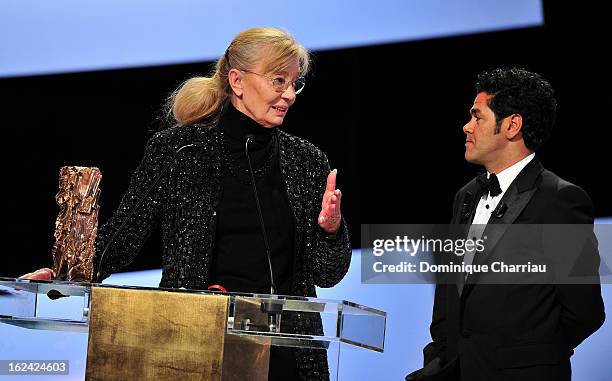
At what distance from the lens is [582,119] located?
3.76 metres

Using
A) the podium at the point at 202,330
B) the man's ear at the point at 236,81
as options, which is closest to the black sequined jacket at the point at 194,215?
the man's ear at the point at 236,81

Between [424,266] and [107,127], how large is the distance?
1425 millimetres

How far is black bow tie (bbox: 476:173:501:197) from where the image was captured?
3025 millimetres

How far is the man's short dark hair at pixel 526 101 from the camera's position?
3135 mm

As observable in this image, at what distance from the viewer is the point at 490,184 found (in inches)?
120

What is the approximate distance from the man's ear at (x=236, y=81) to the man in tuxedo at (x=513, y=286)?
1002 millimetres

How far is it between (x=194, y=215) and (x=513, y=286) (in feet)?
3.66

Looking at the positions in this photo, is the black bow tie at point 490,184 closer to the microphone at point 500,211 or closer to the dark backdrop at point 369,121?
the microphone at point 500,211

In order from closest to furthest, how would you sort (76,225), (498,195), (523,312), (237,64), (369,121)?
1. (76,225)
2. (237,64)
3. (523,312)
4. (498,195)
5. (369,121)

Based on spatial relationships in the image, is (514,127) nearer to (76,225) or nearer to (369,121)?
(369,121)

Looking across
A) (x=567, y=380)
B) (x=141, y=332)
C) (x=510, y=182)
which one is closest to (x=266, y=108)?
(x=141, y=332)

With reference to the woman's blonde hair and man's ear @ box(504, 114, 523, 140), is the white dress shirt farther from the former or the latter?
the woman's blonde hair

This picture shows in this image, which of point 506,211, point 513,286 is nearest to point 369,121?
point 506,211

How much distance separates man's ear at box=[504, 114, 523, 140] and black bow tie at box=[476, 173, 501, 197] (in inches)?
6.5
